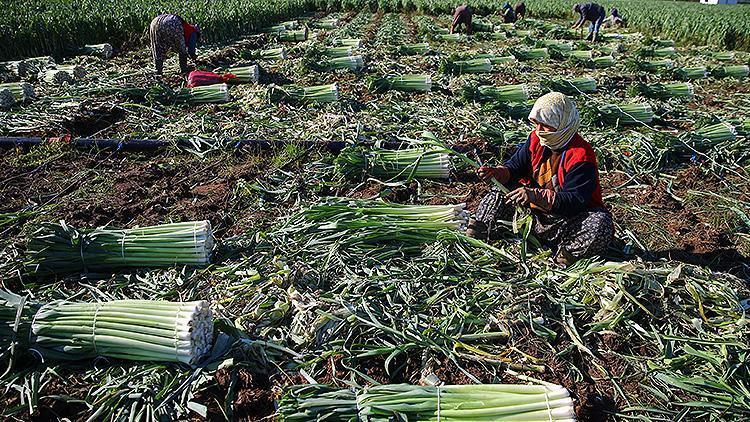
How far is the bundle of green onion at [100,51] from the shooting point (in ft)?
32.3

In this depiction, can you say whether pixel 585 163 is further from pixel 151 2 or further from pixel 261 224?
pixel 151 2

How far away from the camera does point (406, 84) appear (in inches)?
290

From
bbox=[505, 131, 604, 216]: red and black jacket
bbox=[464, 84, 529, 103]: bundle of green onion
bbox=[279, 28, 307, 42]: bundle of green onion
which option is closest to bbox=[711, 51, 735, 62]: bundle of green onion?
bbox=[464, 84, 529, 103]: bundle of green onion

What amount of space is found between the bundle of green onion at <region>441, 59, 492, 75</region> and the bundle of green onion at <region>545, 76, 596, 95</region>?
159 cm

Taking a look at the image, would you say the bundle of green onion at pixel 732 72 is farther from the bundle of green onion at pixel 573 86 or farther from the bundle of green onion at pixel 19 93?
the bundle of green onion at pixel 19 93

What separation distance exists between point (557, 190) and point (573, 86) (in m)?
4.87

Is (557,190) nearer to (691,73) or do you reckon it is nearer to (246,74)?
(246,74)

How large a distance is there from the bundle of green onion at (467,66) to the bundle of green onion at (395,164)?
4.44 m

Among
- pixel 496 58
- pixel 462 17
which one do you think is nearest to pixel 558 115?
pixel 496 58

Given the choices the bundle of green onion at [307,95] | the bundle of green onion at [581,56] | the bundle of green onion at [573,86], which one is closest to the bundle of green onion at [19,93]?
the bundle of green onion at [307,95]

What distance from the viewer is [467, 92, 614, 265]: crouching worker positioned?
3084mm

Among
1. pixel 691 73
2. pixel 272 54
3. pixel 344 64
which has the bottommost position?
pixel 691 73

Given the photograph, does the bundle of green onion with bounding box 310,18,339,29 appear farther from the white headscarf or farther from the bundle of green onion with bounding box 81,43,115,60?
the white headscarf

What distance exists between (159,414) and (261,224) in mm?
1837
